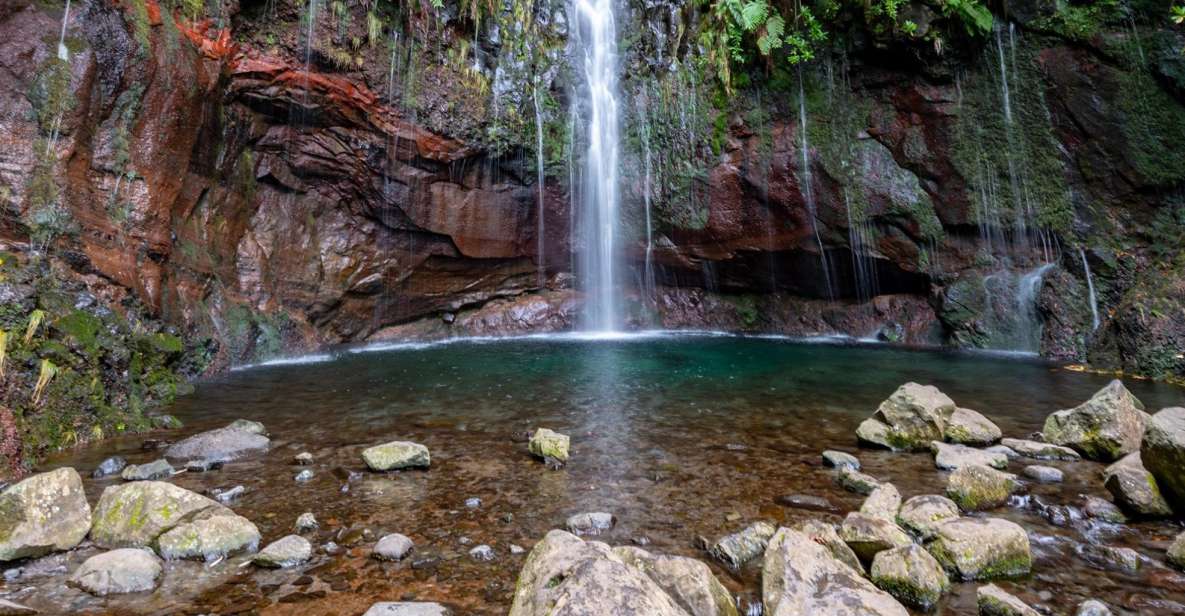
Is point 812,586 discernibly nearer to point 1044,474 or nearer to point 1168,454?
point 1168,454

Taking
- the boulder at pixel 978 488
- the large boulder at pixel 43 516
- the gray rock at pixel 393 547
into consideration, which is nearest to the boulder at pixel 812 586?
the boulder at pixel 978 488

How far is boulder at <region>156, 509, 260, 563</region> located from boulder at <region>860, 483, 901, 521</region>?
162 inches

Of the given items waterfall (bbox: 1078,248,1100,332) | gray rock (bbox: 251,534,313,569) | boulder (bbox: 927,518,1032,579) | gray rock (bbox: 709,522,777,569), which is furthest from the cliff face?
boulder (bbox: 927,518,1032,579)

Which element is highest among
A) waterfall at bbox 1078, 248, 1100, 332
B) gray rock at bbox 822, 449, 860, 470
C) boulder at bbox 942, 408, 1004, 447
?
waterfall at bbox 1078, 248, 1100, 332

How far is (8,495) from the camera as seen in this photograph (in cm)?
361

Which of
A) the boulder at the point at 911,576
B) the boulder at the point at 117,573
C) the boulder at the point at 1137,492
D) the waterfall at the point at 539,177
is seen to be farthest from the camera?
the waterfall at the point at 539,177

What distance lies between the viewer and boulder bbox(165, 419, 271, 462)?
5613 millimetres

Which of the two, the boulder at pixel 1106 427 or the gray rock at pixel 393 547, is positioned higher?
the boulder at pixel 1106 427

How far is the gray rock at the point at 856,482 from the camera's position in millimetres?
4742

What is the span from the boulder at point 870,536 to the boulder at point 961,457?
2.13 metres

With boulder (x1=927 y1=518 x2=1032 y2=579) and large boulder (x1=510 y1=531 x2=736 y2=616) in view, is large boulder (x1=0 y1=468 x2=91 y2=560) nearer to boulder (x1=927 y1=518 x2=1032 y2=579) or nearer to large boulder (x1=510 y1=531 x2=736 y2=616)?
large boulder (x1=510 y1=531 x2=736 y2=616)

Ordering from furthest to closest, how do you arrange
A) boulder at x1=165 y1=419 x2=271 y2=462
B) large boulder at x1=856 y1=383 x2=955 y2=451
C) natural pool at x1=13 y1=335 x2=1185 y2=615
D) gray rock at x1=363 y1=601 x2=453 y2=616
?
1. large boulder at x1=856 y1=383 x2=955 y2=451
2. boulder at x1=165 y1=419 x2=271 y2=462
3. natural pool at x1=13 y1=335 x2=1185 y2=615
4. gray rock at x1=363 y1=601 x2=453 y2=616

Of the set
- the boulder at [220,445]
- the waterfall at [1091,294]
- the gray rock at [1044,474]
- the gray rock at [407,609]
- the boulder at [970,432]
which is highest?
the waterfall at [1091,294]

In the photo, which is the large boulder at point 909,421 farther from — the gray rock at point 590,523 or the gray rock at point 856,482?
the gray rock at point 590,523
